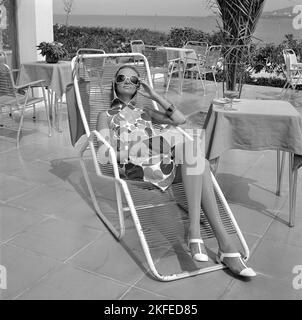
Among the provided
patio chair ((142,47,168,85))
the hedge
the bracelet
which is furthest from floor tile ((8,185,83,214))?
the hedge

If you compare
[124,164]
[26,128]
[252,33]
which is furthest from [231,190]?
[26,128]

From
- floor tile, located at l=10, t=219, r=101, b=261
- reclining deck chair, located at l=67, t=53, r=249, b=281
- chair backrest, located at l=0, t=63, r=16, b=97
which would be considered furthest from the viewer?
chair backrest, located at l=0, t=63, r=16, b=97

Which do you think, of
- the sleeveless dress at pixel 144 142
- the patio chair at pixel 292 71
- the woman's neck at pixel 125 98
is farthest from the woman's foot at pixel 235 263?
the patio chair at pixel 292 71

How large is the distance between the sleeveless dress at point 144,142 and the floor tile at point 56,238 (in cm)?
47

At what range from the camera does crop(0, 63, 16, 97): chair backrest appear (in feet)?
14.9

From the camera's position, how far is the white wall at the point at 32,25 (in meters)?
6.37

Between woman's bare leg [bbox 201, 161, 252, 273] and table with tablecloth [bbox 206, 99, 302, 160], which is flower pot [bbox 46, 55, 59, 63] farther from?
woman's bare leg [bbox 201, 161, 252, 273]

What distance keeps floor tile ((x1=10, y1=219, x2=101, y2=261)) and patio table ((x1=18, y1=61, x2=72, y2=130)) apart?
2422 millimetres

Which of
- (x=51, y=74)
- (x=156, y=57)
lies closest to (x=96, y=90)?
(x=51, y=74)

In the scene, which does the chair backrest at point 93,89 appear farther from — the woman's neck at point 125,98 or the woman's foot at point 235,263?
the woman's foot at point 235,263

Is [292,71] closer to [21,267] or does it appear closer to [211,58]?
[211,58]

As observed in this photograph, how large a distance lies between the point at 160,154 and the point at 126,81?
0.55 meters

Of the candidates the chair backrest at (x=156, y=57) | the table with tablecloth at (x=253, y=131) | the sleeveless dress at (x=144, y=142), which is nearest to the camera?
the sleeveless dress at (x=144, y=142)

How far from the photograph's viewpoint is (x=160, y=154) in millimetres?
2852
